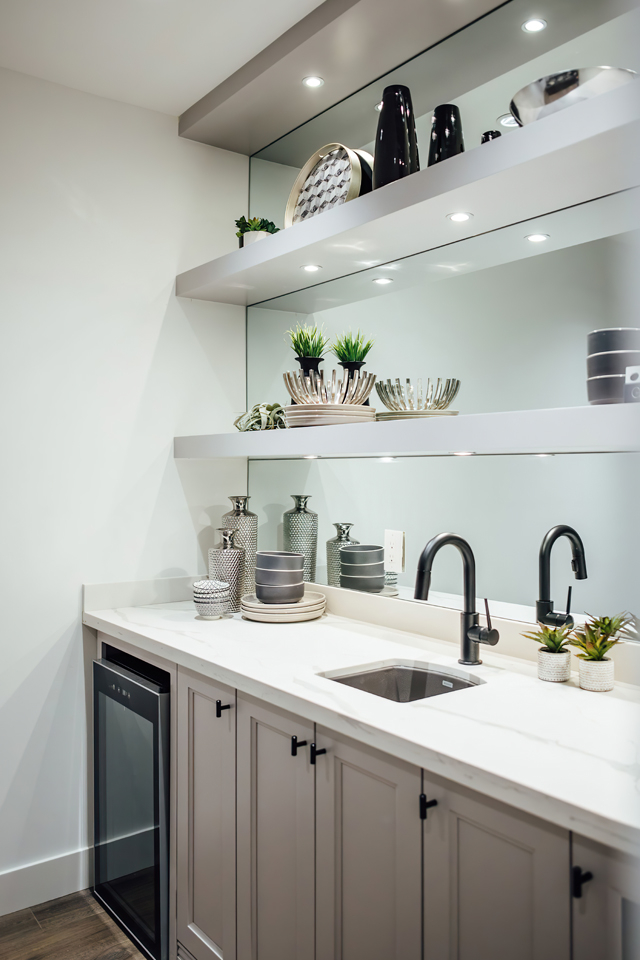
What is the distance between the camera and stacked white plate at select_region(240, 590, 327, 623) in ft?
7.19

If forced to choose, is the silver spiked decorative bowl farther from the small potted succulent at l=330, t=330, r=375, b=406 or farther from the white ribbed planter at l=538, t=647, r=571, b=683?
the white ribbed planter at l=538, t=647, r=571, b=683

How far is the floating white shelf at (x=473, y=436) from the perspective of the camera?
1267 mm

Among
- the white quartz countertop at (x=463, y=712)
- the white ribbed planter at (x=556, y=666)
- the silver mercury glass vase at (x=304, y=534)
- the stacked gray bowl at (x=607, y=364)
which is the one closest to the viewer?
the white quartz countertop at (x=463, y=712)

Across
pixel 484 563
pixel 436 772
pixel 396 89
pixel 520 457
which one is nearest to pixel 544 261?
pixel 520 457

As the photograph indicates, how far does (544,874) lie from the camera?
3.24 ft

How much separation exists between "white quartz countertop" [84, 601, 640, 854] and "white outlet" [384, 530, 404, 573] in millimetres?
203

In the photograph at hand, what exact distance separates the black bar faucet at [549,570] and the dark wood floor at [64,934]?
4.72 ft

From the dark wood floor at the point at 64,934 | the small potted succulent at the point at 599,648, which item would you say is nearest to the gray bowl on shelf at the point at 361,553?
the small potted succulent at the point at 599,648

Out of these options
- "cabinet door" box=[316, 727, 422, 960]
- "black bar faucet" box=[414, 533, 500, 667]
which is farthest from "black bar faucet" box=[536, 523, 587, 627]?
"cabinet door" box=[316, 727, 422, 960]

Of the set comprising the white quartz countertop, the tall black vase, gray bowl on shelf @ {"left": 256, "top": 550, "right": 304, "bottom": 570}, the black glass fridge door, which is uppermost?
the tall black vase

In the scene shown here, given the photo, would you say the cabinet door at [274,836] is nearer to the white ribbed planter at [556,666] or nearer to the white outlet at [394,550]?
the white ribbed planter at [556,666]

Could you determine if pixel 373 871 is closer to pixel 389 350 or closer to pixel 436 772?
pixel 436 772

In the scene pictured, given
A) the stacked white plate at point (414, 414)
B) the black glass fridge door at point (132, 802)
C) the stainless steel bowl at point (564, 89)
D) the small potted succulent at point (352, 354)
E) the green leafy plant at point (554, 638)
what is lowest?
the black glass fridge door at point (132, 802)

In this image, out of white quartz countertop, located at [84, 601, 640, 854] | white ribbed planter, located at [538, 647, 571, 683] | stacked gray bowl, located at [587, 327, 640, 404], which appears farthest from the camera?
white ribbed planter, located at [538, 647, 571, 683]
